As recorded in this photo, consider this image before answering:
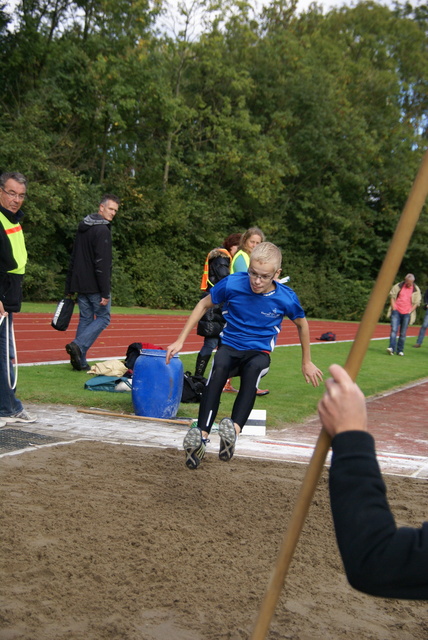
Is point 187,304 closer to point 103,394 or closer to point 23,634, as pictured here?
point 103,394

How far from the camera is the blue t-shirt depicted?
605 centimetres

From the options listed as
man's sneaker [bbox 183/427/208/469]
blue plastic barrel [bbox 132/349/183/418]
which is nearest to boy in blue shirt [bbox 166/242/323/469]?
man's sneaker [bbox 183/427/208/469]

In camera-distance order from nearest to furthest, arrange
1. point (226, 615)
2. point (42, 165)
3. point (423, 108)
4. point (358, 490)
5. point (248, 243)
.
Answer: point (358, 490), point (226, 615), point (248, 243), point (42, 165), point (423, 108)

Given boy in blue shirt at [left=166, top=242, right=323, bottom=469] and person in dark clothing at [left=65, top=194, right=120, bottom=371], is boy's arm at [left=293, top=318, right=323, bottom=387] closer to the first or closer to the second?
boy in blue shirt at [left=166, top=242, right=323, bottom=469]

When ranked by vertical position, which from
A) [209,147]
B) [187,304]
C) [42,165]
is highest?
[209,147]

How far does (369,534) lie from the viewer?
166 centimetres

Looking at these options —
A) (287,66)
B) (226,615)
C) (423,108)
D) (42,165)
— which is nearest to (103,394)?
(226,615)

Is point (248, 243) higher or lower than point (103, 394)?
higher

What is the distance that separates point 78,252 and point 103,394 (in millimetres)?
2580

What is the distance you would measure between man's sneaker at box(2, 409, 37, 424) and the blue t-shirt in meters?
2.47

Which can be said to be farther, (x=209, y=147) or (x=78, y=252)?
(x=209, y=147)

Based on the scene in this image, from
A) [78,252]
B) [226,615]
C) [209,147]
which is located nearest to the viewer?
[226,615]

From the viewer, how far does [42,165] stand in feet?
91.0

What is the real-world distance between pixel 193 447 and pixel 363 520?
158 inches
